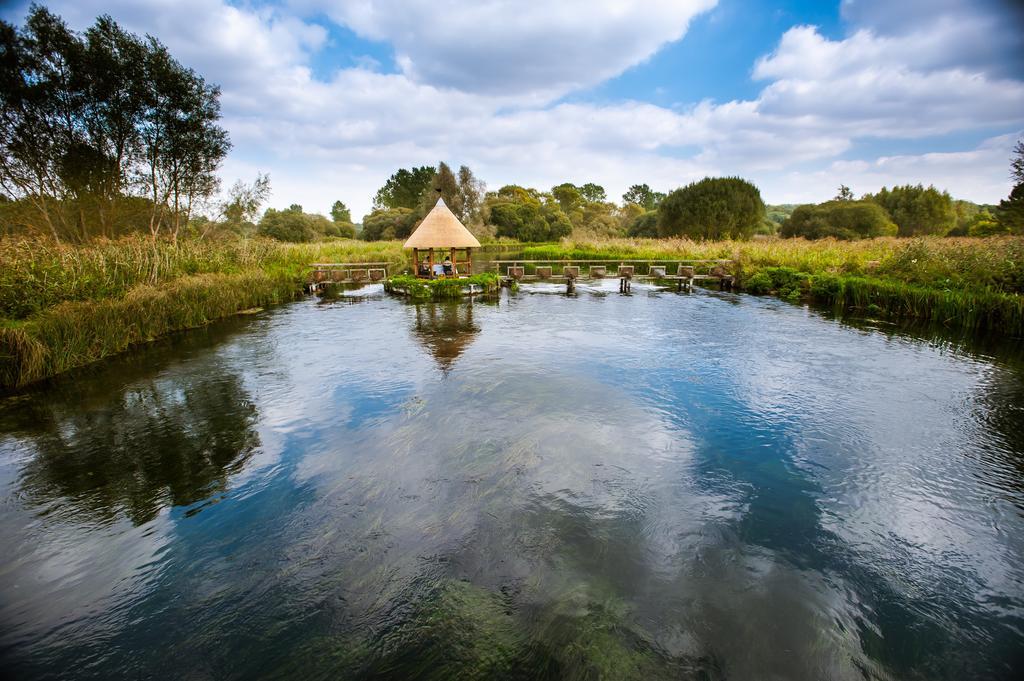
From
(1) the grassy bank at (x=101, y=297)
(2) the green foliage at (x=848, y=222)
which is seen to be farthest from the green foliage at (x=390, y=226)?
(2) the green foliage at (x=848, y=222)

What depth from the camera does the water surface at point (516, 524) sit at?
329 centimetres

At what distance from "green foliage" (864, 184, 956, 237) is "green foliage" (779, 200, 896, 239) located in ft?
10.2

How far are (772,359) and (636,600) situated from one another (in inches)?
334

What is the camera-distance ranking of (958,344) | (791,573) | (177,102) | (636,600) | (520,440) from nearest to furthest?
(636,600) → (791,573) → (520,440) → (958,344) → (177,102)

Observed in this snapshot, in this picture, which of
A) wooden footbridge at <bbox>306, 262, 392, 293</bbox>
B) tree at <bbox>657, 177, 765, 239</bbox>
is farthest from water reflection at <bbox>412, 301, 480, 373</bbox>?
tree at <bbox>657, 177, 765, 239</bbox>

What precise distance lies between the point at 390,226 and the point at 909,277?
5160 centimetres

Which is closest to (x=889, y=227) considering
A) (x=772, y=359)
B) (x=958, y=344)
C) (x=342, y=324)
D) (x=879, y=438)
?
(x=958, y=344)

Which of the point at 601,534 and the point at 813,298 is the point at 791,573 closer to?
the point at 601,534

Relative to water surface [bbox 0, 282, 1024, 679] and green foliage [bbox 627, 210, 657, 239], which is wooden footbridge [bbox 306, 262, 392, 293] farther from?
green foliage [bbox 627, 210, 657, 239]

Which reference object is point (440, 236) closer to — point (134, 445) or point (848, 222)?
point (134, 445)

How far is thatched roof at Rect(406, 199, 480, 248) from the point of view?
20359mm

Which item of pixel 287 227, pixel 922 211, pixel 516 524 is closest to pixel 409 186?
pixel 287 227

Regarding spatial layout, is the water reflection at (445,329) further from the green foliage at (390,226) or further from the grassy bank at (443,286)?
the green foliage at (390,226)

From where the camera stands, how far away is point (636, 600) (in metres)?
3.68
